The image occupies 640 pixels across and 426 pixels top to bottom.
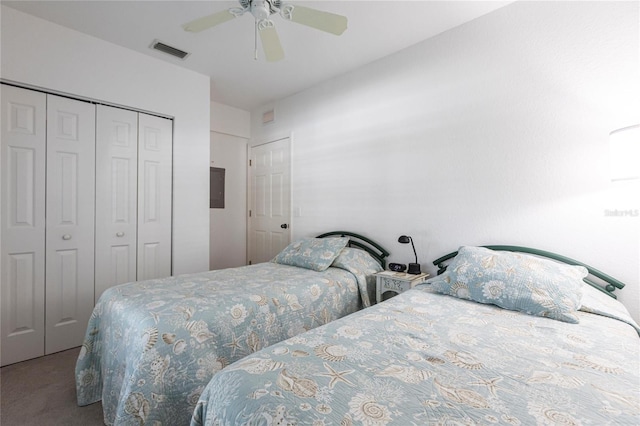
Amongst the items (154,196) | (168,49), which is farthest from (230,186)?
(168,49)

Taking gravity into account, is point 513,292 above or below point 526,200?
below

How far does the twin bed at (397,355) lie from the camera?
829 mm

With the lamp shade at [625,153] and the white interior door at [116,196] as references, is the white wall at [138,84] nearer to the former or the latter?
the white interior door at [116,196]

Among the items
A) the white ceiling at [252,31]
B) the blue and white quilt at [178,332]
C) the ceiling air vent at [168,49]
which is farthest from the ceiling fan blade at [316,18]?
the blue and white quilt at [178,332]

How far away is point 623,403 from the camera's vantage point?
0.84 m

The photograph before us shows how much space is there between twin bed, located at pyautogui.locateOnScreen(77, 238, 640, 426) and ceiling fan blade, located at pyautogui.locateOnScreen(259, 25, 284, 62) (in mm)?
1634

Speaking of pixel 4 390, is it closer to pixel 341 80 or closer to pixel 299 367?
pixel 299 367

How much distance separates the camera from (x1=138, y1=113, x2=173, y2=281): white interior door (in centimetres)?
298

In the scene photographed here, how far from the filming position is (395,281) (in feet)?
8.24

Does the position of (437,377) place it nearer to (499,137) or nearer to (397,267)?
(397,267)

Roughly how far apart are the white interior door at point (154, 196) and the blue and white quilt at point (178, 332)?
3.37 ft

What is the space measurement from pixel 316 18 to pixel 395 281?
2023 mm

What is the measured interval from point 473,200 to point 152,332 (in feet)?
7.78

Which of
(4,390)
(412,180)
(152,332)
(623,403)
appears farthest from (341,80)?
(4,390)
